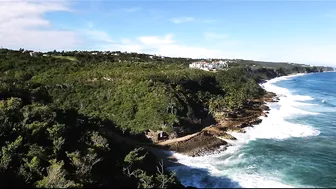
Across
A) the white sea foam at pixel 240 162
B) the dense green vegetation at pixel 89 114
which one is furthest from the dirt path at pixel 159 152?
the dense green vegetation at pixel 89 114

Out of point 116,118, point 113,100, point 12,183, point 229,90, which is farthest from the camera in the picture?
point 229,90

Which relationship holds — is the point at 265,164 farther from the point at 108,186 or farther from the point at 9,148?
the point at 9,148

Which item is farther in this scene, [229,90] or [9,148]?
[229,90]

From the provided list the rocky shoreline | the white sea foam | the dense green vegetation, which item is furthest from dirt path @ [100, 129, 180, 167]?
the dense green vegetation

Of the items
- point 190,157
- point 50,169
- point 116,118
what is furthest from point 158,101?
point 50,169

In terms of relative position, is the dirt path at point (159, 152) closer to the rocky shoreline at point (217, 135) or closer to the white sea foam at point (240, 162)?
the white sea foam at point (240, 162)

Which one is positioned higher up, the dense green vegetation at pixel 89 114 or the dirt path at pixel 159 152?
the dense green vegetation at pixel 89 114
